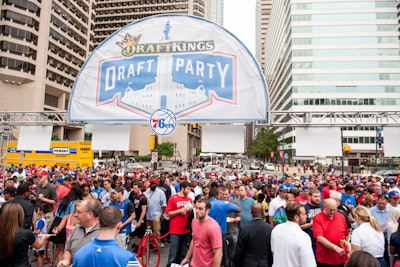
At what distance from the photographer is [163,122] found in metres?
10.6

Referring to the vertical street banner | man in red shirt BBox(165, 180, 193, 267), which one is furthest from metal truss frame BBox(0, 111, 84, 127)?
man in red shirt BBox(165, 180, 193, 267)

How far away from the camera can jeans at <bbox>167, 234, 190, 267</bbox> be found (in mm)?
5875

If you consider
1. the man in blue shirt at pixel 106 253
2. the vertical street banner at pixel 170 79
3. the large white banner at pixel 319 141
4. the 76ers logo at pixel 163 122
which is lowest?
the man in blue shirt at pixel 106 253

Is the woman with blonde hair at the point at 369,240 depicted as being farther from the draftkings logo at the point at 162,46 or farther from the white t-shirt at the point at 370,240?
the draftkings logo at the point at 162,46

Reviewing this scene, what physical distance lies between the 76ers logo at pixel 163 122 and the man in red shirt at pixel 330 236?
6927mm

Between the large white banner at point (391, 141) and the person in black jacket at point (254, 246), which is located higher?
the large white banner at point (391, 141)

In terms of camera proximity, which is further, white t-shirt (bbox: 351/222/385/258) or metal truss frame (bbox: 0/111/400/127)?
metal truss frame (bbox: 0/111/400/127)

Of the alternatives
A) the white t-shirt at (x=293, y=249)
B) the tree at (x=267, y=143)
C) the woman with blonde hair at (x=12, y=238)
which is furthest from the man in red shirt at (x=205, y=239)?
the tree at (x=267, y=143)

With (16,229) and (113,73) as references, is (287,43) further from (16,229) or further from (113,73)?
(16,229)

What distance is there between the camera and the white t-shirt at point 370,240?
3.97m

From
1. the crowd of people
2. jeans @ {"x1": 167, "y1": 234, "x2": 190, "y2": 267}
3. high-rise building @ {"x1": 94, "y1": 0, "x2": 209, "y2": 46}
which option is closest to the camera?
the crowd of people

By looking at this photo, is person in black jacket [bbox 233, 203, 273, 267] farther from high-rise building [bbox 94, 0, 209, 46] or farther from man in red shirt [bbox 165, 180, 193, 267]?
high-rise building [bbox 94, 0, 209, 46]

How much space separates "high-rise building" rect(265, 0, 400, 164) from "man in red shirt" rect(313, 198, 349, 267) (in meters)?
57.4

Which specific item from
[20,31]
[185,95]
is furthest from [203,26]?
[20,31]
